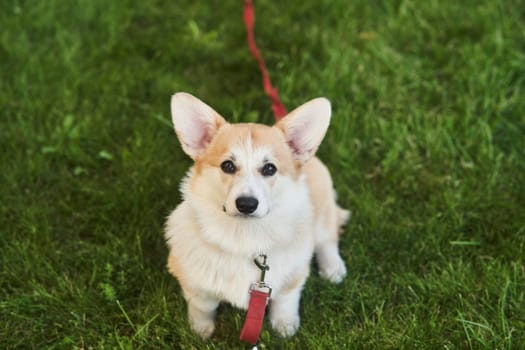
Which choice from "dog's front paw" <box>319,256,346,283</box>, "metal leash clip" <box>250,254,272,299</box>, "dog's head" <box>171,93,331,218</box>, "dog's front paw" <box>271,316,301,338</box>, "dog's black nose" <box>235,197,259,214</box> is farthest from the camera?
"dog's front paw" <box>319,256,346,283</box>

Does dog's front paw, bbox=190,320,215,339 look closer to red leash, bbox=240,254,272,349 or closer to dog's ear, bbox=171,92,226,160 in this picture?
red leash, bbox=240,254,272,349

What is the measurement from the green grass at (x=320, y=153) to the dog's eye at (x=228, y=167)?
0.73m

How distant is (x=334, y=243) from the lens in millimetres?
3027

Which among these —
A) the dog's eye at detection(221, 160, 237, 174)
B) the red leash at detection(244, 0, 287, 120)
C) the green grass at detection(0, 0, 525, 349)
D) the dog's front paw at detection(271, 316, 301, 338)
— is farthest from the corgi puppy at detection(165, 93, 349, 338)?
the red leash at detection(244, 0, 287, 120)

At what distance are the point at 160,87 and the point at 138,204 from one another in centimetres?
102

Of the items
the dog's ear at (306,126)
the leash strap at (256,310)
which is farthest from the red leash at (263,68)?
the leash strap at (256,310)

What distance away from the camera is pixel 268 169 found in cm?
242

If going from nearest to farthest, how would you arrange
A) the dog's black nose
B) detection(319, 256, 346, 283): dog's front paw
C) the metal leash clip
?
the dog's black nose < the metal leash clip < detection(319, 256, 346, 283): dog's front paw

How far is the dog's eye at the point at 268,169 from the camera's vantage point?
94.5 inches

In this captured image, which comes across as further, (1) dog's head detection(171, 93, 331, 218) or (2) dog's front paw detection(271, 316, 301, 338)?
(2) dog's front paw detection(271, 316, 301, 338)

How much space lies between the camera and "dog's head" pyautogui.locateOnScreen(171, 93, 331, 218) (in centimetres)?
235

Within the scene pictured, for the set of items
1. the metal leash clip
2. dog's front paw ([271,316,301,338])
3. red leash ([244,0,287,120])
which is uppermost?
red leash ([244,0,287,120])

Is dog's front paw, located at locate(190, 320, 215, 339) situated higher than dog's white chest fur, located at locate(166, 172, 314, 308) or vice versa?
dog's white chest fur, located at locate(166, 172, 314, 308)

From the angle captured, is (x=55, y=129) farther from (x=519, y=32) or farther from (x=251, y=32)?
(x=519, y=32)
